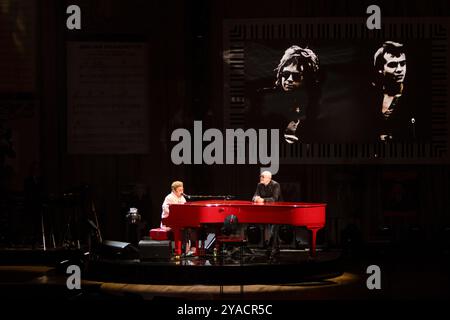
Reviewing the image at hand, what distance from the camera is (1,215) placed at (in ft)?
35.8

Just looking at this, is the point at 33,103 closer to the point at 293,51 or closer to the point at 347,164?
the point at 293,51

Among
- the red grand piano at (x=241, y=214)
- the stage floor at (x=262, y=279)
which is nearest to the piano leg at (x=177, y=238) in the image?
the red grand piano at (x=241, y=214)

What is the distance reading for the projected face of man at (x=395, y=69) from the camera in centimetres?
1130

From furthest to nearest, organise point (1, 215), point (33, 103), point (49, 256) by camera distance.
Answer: point (33, 103) → point (1, 215) → point (49, 256)

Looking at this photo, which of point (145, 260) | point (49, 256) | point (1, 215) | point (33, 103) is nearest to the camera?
point (145, 260)

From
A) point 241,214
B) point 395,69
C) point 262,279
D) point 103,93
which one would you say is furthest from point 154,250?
point 395,69

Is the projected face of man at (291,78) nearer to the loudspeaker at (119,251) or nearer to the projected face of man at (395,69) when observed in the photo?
the projected face of man at (395,69)

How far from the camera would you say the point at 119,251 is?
8.88 meters

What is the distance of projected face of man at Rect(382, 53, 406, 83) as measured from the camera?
1130 cm

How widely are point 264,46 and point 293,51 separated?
479 millimetres

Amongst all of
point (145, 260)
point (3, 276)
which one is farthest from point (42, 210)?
point (145, 260)

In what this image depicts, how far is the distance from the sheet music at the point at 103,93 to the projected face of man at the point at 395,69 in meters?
3.94

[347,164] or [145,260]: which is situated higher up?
[347,164]

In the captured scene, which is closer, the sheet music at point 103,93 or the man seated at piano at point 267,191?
the man seated at piano at point 267,191
